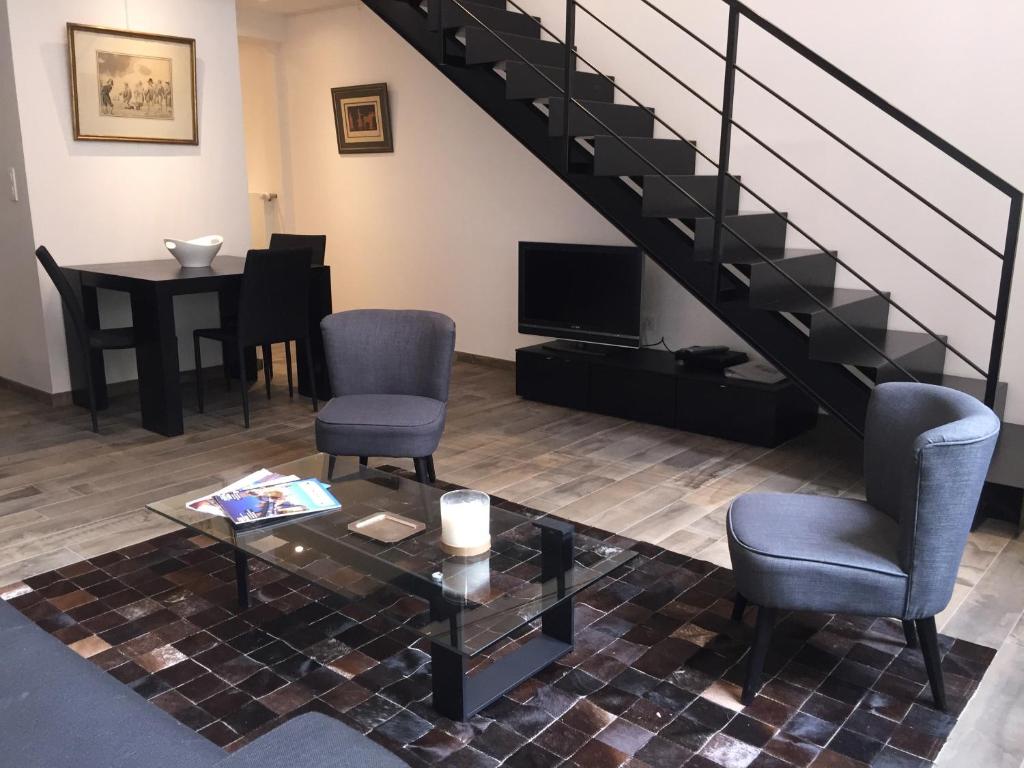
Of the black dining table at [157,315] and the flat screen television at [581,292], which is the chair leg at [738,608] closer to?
the flat screen television at [581,292]

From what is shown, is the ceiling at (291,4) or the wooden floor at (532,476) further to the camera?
the ceiling at (291,4)

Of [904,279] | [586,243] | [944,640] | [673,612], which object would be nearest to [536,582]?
[673,612]

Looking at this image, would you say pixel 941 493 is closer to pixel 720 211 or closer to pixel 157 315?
pixel 720 211

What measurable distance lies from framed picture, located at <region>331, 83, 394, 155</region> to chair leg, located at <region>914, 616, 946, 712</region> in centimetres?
520

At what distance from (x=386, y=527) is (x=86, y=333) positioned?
282cm

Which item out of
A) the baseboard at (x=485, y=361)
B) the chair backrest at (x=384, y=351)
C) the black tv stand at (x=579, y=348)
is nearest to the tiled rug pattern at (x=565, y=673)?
the chair backrest at (x=384, y=351)

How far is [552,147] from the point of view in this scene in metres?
4.09

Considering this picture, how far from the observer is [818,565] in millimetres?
2094

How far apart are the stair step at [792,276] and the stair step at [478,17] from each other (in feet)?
6.04

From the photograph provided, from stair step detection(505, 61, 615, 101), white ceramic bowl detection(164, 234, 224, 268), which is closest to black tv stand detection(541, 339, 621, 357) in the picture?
stair step detection(505, 61, 615, 101)

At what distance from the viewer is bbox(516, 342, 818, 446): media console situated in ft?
13.9

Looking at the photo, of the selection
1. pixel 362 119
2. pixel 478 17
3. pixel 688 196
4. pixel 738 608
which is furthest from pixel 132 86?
pixel 738 608

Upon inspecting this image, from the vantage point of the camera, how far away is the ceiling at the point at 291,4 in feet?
20.8

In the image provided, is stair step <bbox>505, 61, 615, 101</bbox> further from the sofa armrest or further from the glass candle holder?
the sofa armrest
